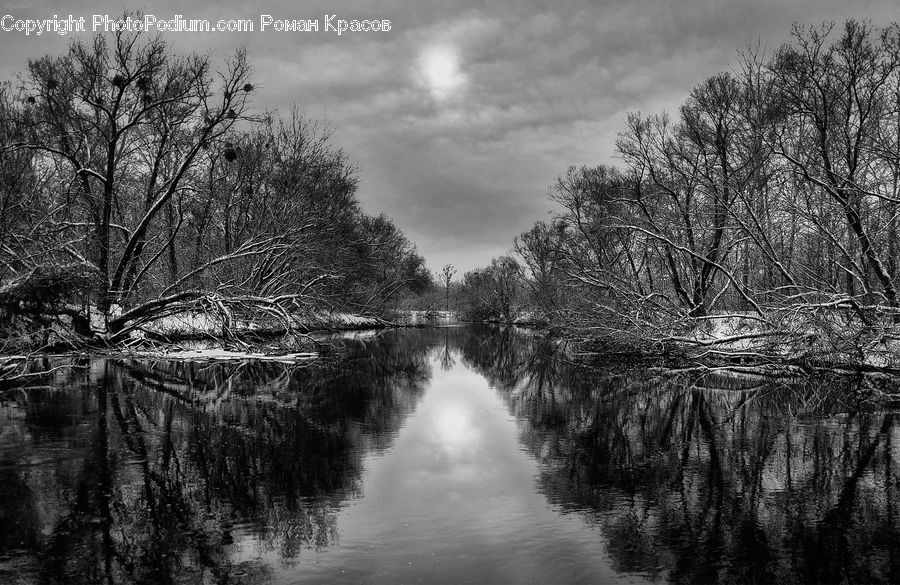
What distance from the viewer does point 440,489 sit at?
6.59 meters

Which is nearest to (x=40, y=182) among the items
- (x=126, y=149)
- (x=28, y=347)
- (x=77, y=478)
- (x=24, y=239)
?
(x=24, y=239)

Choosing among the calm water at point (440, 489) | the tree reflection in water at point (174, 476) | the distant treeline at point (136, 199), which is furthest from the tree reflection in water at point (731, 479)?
the distant treeline at point (136, 199)

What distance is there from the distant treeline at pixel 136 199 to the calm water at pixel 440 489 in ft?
20.1

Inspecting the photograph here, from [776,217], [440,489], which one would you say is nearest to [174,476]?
[440,489]

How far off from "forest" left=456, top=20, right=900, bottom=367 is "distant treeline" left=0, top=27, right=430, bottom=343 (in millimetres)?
15255

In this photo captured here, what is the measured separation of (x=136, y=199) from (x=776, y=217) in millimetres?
31206

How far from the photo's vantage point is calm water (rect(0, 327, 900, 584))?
4.40 m

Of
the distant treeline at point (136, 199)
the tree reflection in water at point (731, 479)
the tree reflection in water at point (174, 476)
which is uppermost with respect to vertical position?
the distant treeline at point (136, 199)

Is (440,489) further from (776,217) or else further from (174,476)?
(776,217)

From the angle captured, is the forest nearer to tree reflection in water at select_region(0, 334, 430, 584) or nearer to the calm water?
the calm water

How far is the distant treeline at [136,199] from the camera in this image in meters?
16.6

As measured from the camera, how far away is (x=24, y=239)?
1653 centimetres

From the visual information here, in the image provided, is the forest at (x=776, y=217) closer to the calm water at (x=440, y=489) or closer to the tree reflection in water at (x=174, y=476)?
the calm water at (x=440, y=489)

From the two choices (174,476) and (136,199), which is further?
(136,199)
